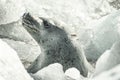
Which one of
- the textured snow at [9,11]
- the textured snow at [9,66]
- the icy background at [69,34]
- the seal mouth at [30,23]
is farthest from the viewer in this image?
the textured snow at [9,11]

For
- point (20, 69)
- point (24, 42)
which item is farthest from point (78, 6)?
point (20, 69)

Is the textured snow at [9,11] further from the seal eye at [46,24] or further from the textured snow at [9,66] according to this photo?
the textured snow at [9,66]

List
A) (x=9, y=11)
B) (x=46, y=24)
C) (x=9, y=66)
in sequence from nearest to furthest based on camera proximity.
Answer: (x=9, y=66)
(x=46, y=24)
(x=9, y=11)

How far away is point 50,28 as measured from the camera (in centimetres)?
277

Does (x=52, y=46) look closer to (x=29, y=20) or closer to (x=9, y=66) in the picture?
(x=29, y=20)

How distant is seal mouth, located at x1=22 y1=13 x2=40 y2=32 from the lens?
Answer: 2771 millimetres

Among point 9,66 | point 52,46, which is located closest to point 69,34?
point 52,46

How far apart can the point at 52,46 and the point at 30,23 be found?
20 centimetres

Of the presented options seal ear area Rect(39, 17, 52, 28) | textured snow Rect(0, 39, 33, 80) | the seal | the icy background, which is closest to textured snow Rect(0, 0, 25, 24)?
the icy background

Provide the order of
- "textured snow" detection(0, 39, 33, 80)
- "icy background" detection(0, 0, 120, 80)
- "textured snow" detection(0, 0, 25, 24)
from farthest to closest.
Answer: "textured snow" detection(0, 0, 25, 24), "textured snow" detection(0, 39, 33, 80), "icy background" detection(0, 0, 120, 80)

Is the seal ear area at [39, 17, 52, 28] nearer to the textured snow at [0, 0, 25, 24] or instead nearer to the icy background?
the icy background

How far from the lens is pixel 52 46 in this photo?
282 cm

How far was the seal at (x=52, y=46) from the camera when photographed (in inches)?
109

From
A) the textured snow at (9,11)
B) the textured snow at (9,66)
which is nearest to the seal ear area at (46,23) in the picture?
the textured snow at (9,66)
